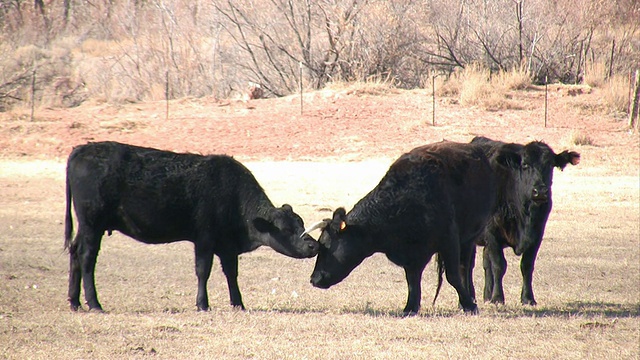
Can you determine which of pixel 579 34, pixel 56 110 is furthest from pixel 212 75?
pixel 579 34

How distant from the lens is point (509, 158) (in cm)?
1027

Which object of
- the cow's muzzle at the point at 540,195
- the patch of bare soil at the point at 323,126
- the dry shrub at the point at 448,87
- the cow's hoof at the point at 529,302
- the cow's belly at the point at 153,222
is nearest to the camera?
the cow's belly at the point at 153,222

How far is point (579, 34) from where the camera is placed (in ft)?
123

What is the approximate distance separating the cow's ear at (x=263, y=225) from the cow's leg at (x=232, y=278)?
49cm

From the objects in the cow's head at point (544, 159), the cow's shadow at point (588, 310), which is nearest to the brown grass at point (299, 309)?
the cow's shadow at point (588, 310)

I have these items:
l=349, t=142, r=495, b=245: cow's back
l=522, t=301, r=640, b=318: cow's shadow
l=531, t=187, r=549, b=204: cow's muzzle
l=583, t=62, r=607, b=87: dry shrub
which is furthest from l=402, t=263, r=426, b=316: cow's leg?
l=583, t=62, r=607, b=87: dry shrub

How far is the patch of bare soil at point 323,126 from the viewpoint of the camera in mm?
26016

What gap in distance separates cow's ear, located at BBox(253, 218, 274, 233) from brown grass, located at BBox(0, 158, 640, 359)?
0.85 meters

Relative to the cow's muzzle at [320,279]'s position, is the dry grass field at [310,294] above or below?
below

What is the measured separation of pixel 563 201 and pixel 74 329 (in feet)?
45.9

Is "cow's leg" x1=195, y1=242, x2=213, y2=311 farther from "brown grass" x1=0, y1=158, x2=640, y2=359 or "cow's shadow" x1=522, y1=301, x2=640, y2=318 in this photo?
"cow's shadow" x1=522, y1=301, x2=640, y2=318

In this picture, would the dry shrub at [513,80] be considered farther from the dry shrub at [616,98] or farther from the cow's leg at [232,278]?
the cow's leg at [232,278]

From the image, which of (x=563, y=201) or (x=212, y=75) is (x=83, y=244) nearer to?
(x=563, y=201)

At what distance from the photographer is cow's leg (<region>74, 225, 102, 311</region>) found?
8984 millimetres
